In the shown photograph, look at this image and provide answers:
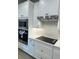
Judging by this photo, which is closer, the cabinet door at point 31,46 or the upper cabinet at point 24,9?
the cabinet door at point 31,46

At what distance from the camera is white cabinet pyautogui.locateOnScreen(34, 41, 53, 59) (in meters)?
2.73

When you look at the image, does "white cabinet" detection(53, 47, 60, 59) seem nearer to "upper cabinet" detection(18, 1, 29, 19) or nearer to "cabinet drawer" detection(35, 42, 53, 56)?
"cabinet drawer" detection(35, 42, 53, 56)

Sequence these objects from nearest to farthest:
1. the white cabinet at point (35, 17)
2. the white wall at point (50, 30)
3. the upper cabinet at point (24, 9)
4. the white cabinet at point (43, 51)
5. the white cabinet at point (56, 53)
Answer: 1. the white cabinet at point (56, 53)
2. the white cabinet at point (43, 51)
3. the white wall at point (50, 30)
4. the white cabinet at point (35, 17)
5. the upper cabinet at point (24, 9)

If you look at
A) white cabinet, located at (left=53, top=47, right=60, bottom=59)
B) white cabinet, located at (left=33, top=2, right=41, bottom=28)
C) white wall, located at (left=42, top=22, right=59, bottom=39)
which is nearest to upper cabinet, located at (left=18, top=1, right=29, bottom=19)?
white cabinet, located at (left=33, top=2, right=41, bottom=28)

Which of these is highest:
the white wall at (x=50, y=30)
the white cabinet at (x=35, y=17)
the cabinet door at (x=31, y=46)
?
the white cabinet at (x=35, y=17)

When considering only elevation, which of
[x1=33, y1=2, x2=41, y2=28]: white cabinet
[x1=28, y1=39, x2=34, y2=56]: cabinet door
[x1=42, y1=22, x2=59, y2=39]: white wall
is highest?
[x1=33, y1=2, x2=41, y2=28]: white cabinet

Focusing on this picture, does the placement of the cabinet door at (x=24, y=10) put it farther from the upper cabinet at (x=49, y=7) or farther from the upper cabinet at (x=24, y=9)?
the upper cabinet at (x=49, y=7)

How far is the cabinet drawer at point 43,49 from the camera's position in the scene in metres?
2.73

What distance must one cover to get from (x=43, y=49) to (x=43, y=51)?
2.5 inches

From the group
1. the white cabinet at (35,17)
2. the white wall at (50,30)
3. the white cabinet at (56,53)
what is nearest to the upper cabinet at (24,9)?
the white cabinet at (35,17)

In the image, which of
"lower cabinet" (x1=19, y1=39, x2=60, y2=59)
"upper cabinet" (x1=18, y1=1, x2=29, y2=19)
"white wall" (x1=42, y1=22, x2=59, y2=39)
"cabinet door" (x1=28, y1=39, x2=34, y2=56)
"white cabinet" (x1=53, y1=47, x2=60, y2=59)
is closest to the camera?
"white cabinet" (x1=53, y1=47, x2=60, y2=59)

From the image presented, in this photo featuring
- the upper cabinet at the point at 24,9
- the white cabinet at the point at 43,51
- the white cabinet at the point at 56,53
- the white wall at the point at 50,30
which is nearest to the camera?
the white cabinet at the point at 56,53
